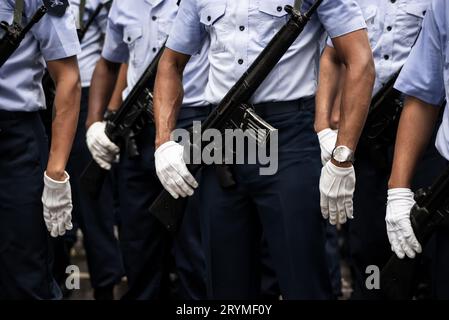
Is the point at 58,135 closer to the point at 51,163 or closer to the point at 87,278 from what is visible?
the point at 51,163

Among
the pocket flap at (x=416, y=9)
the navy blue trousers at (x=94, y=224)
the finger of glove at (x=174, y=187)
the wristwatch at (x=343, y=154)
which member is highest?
the pocket flap at (x=416, y=9)

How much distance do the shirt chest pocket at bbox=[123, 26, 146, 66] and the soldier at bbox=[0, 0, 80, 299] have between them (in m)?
0.95

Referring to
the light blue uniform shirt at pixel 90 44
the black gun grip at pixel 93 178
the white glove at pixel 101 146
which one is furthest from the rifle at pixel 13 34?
the light blue uniform shirt at pixel 90 44

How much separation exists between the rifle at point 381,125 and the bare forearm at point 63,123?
4.20 ft

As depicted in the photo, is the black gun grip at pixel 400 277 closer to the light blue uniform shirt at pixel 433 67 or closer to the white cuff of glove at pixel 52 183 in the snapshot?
the light blue uniform shirt at pixel 433 67

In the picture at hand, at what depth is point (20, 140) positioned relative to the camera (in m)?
4.50

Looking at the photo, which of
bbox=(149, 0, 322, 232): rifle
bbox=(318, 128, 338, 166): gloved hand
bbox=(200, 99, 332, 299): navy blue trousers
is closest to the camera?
bbox=(149, 0, 322, 232): rifle

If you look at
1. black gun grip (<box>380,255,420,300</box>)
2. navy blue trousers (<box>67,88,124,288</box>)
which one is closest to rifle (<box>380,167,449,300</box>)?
black gun grip (<box>380,255,420,300</box>)

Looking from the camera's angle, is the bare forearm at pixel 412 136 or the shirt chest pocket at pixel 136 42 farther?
the shirt chest pocket at pixel 136 42

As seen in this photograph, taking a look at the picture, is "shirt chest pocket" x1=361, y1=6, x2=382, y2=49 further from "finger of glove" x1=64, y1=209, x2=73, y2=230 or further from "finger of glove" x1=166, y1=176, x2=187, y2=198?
"finger of glove" x1=64, y1=209, x2=73, y2=230

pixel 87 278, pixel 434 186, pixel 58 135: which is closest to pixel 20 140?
pixel 58 135

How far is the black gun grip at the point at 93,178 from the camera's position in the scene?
5.67m

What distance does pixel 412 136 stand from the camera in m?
3.93

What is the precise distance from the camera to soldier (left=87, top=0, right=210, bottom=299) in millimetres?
5461
